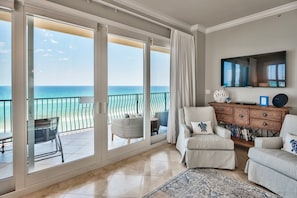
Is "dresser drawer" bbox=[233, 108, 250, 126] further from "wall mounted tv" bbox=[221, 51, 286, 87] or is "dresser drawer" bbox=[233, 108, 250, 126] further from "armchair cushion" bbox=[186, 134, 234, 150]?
"armchair cushion" bbox=[186, 134, 234, 150]

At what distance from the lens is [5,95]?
2057mm

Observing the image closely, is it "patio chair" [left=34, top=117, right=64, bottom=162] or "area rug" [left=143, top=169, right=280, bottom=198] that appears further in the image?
"patio chair" [left=34, top=117, right=64, bottom=162]

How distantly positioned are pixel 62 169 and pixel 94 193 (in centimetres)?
65

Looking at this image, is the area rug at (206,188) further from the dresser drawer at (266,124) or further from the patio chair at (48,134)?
the patio chair at (48,134)

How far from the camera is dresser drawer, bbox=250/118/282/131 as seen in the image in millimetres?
2943

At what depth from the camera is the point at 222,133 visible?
3.03m

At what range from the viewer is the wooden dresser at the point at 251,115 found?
294 centimetres

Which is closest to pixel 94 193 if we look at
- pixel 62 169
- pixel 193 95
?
pixel 62 169

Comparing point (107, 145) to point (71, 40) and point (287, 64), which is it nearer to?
point (71, 40)

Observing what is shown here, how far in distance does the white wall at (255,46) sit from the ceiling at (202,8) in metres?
0.22

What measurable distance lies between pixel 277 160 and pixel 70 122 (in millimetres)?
2805

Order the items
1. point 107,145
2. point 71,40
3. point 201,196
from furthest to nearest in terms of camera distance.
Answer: point 107,145, point 71,40, point 201,196

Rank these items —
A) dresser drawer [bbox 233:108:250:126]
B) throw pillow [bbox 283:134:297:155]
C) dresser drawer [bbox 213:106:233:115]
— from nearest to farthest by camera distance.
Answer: throw pillow [bbox 283:134:297:155]
dresser drawer [bbox 233:108:250:126]
dresser drawer [bbox 213:106:233:115]


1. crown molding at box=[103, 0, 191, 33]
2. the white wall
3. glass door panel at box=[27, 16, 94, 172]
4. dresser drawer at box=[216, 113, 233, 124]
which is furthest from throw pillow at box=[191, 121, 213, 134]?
crown molding at box=[103, 0, 191, 33]
